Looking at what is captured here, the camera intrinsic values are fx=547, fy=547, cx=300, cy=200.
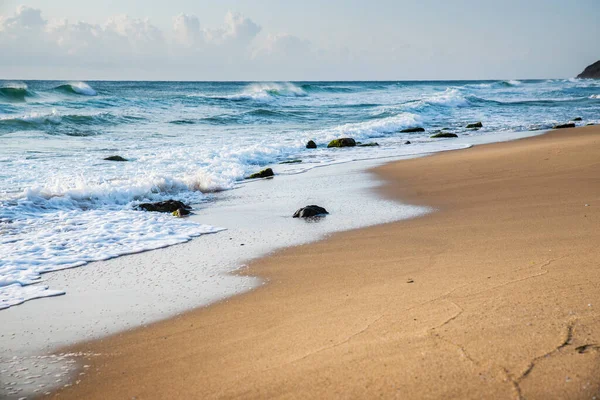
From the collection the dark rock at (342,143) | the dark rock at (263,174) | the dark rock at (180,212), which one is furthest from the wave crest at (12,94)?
the dark rock at (180,212)

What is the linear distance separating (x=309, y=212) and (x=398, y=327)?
392 centimetres

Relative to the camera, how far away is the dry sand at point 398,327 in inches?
98.3

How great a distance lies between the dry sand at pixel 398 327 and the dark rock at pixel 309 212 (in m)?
1.22

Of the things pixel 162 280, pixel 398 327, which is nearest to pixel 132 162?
pixel 162 280

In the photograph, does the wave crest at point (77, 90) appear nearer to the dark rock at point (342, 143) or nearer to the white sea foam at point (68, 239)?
the dark rock at point (342, 143)

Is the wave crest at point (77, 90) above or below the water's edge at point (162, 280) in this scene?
above

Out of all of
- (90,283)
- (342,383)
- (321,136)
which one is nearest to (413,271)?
(342,383)

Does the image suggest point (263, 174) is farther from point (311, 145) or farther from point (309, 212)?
point (311, 145)

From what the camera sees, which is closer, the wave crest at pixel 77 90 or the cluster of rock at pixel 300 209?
the cluster of rock at pixel 300 209

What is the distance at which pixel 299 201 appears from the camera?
8.05m

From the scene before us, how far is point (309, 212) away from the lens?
22.8ft

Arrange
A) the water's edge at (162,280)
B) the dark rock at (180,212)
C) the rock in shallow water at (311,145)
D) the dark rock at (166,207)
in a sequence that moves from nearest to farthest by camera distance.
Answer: the water's edge at (162,280), the dark rock at (180,212), the dark rock at (166,207), the rock in shallow water at (311,145)

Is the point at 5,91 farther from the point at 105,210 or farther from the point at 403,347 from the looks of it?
the point at 403,347

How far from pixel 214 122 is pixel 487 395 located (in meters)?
23.9
